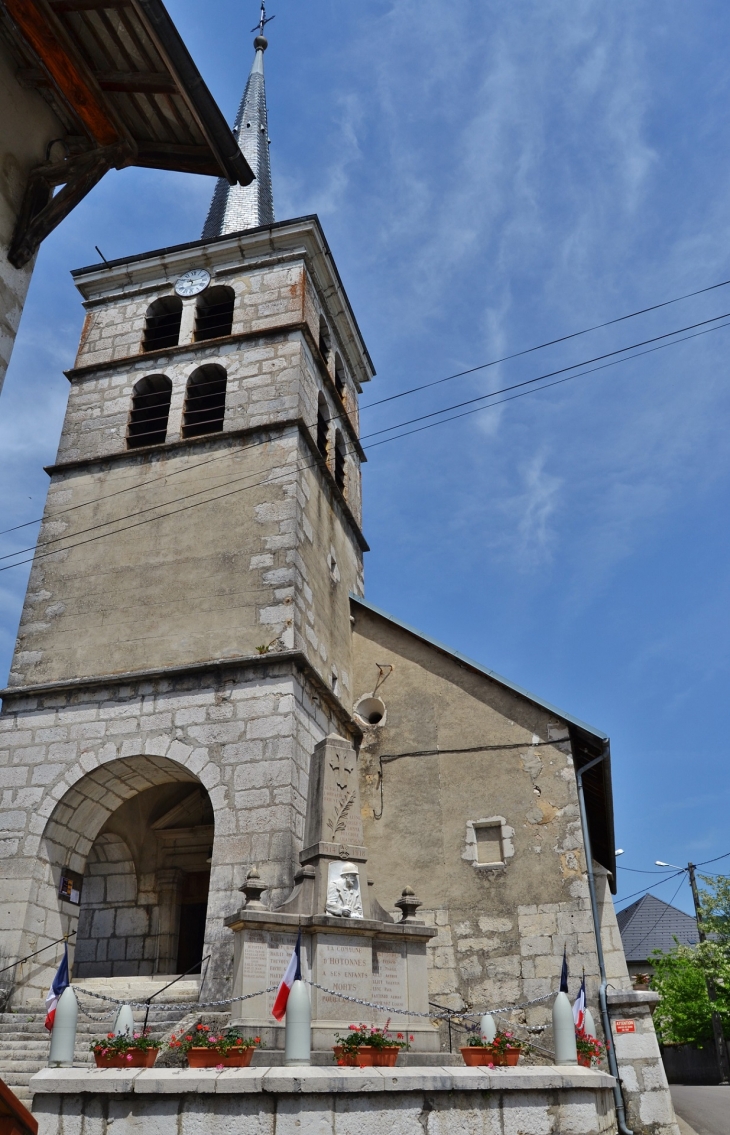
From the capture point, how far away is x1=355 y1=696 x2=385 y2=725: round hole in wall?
46.4ft

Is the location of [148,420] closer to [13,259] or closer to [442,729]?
[442,729]

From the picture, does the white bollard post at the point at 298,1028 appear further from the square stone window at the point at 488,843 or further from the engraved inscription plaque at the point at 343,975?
the square stone window at the point at 488,843

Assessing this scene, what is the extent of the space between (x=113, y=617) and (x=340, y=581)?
3.90 m

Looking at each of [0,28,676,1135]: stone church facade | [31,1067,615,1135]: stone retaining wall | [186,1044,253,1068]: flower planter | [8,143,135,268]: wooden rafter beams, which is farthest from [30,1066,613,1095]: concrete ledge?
[8,143,135,268]: wooden rafter beams

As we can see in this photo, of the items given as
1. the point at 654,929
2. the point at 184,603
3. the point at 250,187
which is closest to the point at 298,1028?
the point at 184,603

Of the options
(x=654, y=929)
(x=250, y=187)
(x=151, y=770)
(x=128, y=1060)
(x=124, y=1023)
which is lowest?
(x=128, y=1060)

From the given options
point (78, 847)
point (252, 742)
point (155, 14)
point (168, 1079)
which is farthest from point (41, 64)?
point (78, 847)

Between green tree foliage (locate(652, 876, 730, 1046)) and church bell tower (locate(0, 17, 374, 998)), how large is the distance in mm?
17396

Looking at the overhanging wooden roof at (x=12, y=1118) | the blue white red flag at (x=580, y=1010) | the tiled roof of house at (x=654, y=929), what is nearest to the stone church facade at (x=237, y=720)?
the blue white red flag at (x=580, y=1010)

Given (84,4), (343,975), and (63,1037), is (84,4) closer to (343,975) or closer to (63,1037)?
(63,1037)

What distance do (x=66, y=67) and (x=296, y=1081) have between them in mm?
6665

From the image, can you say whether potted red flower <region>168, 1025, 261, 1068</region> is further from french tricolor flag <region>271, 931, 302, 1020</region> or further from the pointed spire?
Answer: the pointed spire

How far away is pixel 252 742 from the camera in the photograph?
436 inches

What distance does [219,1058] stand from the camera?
664cm
